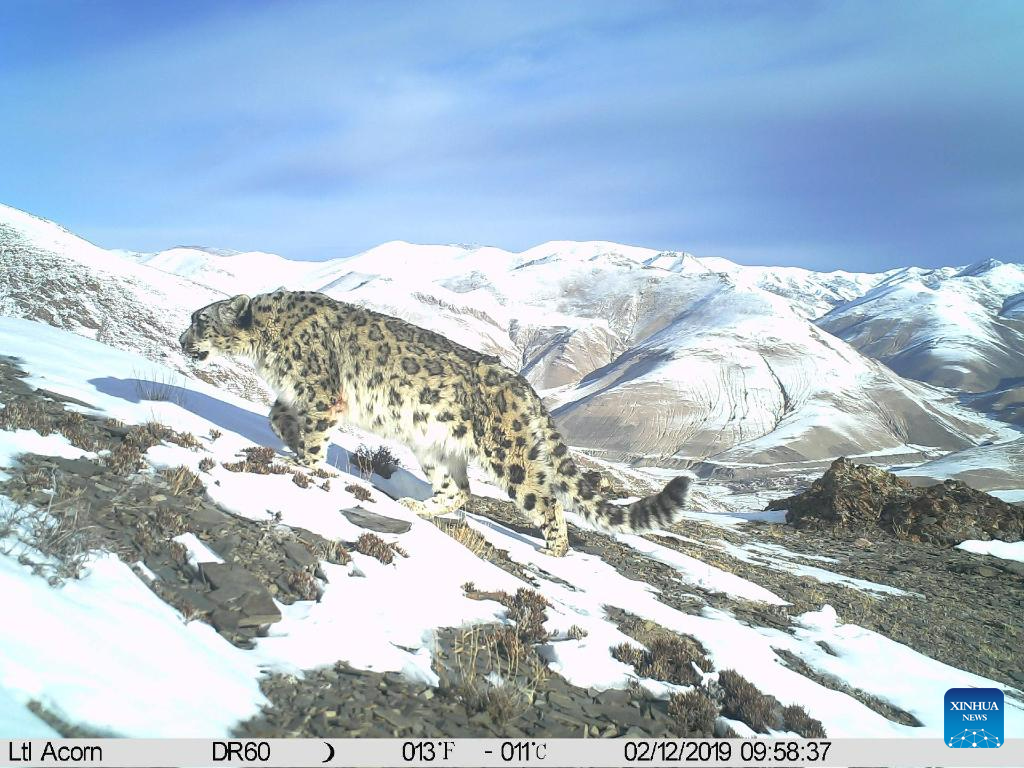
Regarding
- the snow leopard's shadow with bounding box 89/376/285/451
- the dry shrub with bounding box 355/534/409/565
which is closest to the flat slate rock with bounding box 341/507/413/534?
the dry shrub with bounding box 355/534/409/565

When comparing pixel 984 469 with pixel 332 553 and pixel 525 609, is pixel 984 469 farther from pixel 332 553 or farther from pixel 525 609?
pixel 332 553

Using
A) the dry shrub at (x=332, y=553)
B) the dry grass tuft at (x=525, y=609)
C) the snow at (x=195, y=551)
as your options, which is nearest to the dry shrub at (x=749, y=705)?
the dry grass tuft at (x=525, y=609)

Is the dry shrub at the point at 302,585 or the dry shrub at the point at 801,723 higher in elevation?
the dry shrub at the point at 302,585

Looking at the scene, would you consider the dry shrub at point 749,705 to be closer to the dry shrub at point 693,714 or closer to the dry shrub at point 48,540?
the dry shrub at point 693,714

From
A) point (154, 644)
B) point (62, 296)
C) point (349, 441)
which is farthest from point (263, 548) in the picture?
point (62, 296)

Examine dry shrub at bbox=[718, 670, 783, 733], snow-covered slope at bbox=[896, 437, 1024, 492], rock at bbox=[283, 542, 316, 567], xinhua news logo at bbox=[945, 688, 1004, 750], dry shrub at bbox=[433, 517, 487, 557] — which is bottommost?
snow-covered slope at bbox=[896, 437, 1024, 492]

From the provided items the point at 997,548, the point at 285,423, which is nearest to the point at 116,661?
the point at 285,423

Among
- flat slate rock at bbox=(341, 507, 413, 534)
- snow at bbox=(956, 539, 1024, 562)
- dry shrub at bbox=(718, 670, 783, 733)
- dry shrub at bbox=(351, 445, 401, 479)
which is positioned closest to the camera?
dry shrub at bbox=(718, 670, 783, 733)

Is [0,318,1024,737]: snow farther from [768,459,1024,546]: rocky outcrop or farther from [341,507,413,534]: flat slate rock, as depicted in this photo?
[768,459,1024,546]: rocky outcrop
